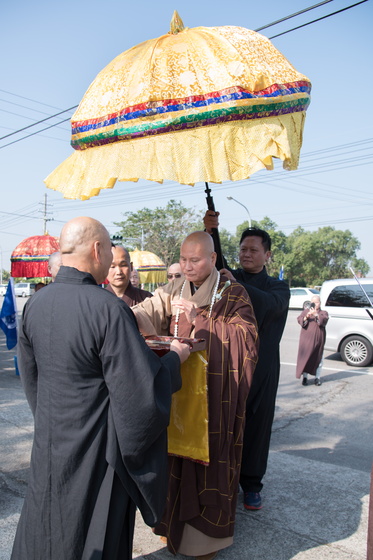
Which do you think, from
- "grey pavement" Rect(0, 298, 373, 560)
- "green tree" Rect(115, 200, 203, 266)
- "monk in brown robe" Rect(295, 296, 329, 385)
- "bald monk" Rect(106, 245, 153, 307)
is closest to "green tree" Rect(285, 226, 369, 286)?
"green tree" Rect(115, 200, 203, 266)

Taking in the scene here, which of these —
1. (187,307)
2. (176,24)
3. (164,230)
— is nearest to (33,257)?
(187,307)

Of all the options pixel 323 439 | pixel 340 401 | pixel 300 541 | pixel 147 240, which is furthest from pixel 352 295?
pixel 147 240

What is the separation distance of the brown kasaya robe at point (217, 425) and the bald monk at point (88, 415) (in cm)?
72

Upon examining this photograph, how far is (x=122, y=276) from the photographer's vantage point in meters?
4.22

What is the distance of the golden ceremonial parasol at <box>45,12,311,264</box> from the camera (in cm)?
218

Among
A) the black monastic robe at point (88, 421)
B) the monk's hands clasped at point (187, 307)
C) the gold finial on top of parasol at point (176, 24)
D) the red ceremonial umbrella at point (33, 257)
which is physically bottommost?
the black monastic robe at point (88, 421)

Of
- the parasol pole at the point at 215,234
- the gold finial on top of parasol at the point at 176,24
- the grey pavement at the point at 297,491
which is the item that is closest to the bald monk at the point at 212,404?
the grey pavement at the point at 297,491

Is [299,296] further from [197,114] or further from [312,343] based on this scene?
[197,114]

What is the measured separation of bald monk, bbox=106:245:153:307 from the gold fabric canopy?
181 cm

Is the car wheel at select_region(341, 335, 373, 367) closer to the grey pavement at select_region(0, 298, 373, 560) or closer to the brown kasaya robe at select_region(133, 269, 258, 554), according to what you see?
the grey pavement at select_region(0, 298, 373, 560)

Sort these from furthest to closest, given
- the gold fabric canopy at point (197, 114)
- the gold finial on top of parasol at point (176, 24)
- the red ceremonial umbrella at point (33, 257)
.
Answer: the red ceremonial umbrella at point (33, 257)
the gold finial on top of parasol at point (176, 24)
the gold fabric canopy at point (197, 114)

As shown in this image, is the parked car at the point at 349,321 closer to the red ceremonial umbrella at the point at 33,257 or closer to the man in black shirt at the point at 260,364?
the red ceremonial umbrella at the point at 33,257

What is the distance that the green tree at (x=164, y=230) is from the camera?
137ft

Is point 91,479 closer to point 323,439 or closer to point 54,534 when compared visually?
point 54,534
